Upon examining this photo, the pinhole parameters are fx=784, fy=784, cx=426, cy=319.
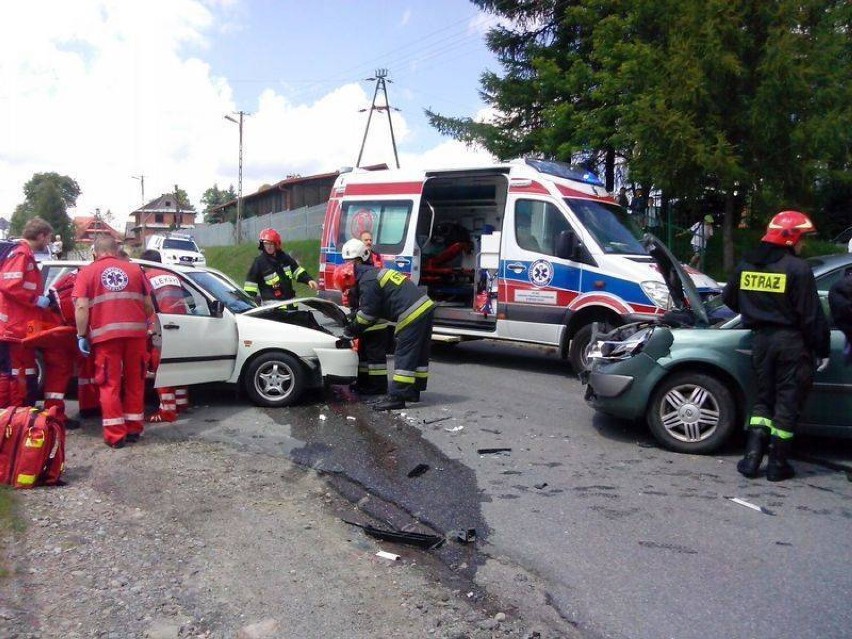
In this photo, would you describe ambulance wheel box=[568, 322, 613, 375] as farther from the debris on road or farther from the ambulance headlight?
the debris on road

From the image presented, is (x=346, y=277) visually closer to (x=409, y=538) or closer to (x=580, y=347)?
(x=580, y=347)

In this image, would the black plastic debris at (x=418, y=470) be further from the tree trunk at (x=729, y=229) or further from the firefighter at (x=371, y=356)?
the tree trunk at (x=729, y=229)

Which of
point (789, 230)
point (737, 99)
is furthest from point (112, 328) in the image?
point (737, 99)

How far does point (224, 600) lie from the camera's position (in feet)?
12.5

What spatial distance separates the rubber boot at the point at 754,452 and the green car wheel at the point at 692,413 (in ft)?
1.45

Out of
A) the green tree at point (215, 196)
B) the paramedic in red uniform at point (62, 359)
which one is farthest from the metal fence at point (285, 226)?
the green tree at point (215, 196)

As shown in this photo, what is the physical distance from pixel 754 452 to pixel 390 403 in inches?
136

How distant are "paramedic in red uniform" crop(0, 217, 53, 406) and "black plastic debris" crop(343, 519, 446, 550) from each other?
3609mm

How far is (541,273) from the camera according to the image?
31.1 feet

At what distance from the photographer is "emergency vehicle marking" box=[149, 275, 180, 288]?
24.1 ft

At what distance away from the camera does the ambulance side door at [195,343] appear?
7109mm

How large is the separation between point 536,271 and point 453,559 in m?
Result: 5.66

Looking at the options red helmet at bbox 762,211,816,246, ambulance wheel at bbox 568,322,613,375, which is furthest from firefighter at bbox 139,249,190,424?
red helmet at bbox 762,211,816,246

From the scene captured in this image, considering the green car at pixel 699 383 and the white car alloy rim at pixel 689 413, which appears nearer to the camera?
the green car at pixel 699 383
